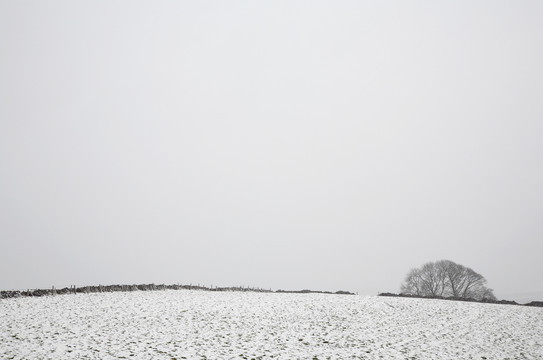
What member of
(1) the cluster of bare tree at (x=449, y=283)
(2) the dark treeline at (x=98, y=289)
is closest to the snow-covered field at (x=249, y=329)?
(2) the dark treeline at (x=98, y=289)

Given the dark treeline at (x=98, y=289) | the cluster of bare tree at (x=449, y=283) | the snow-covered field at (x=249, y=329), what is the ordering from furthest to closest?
the cluster of bare tree at (x=449, y=283), the dark treeline at (x=98, y=289), the snow-covered field at (x=249, y=329)

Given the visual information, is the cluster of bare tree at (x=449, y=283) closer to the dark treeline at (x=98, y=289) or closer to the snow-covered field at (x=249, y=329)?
the snow-covered field at (x=249, y=329)

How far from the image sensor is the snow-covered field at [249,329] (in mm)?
16438

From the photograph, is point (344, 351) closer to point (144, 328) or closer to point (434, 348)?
point (434, 348)

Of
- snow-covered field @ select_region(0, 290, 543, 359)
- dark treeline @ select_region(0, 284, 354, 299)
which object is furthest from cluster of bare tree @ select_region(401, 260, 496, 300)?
dark treeline @ select_region(0, 284, 354, 299)

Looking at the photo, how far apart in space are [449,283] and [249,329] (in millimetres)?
43445

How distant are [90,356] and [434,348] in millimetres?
18492

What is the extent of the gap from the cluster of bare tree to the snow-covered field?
20388mm

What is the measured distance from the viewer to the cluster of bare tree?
50.9 meters

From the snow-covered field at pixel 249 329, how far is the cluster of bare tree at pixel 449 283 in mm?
20388

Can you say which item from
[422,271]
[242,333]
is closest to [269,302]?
[242,333]

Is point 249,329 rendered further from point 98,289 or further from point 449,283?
point 449,283

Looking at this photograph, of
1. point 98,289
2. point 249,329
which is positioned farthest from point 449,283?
point 98,289

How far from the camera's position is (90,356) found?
1482 cm
